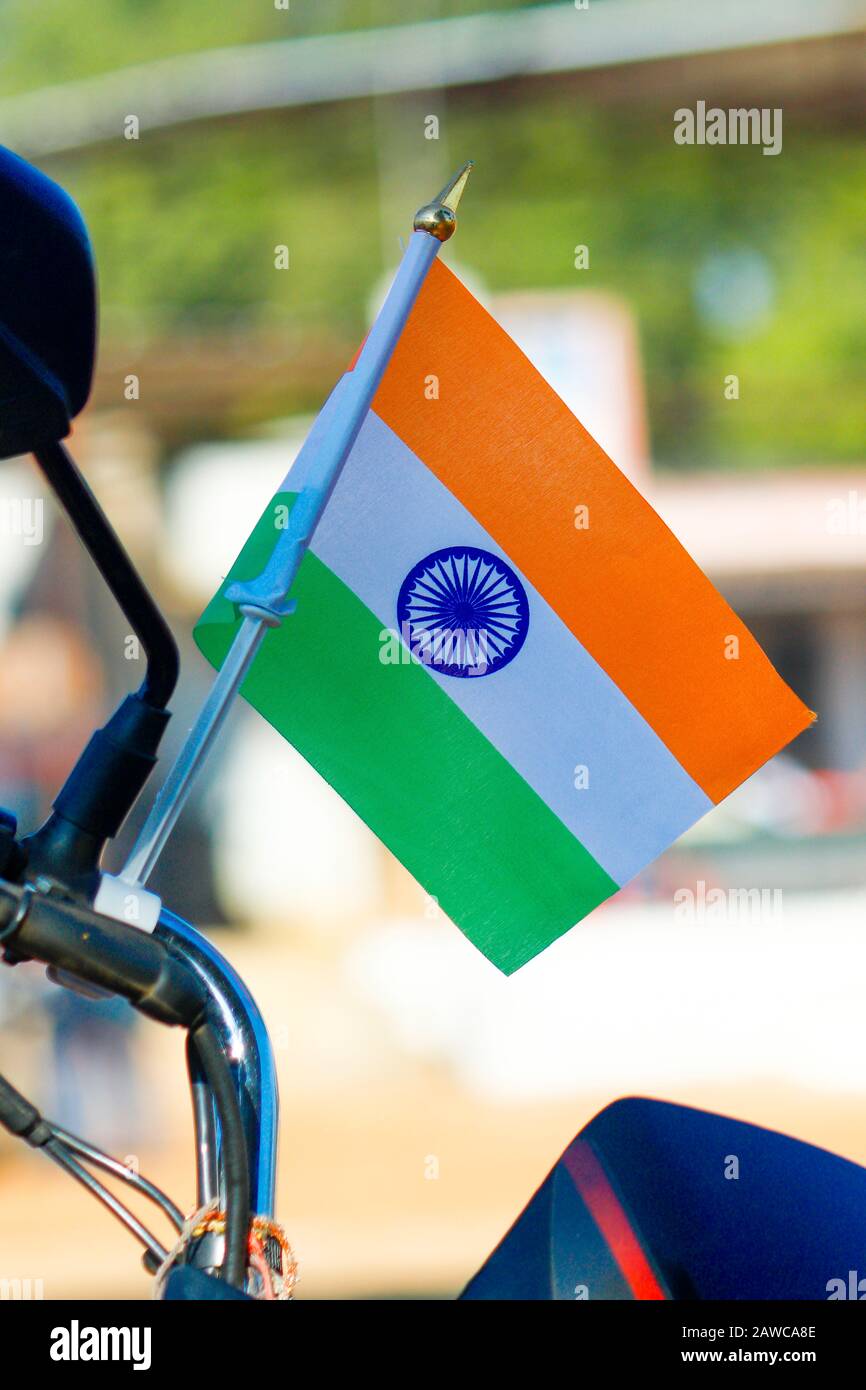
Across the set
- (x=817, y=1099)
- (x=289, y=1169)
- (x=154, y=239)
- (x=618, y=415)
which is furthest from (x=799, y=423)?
(x=289, y=1169)

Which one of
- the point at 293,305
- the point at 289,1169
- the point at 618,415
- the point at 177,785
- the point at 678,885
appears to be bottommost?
the point at 177,785

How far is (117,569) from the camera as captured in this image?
1.00 meters

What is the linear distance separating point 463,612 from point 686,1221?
1.59ft

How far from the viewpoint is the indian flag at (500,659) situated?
49.4 inches

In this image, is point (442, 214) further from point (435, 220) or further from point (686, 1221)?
point (686, 1221)

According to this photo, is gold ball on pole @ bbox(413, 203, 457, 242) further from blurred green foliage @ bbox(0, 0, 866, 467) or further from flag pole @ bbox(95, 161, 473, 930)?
blurred green foliage @ bbox(0, 0, 866, 467)

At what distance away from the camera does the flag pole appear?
982 mm

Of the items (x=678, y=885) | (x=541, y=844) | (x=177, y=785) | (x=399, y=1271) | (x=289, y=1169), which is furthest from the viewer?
(x=678, y=885)

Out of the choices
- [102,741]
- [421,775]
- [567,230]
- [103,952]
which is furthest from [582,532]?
[567,230]

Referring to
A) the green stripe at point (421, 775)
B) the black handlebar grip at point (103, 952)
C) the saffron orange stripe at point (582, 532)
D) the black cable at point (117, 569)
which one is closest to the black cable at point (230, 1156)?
the black handlebar grip at point (103, 952)

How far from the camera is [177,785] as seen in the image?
1013 mm

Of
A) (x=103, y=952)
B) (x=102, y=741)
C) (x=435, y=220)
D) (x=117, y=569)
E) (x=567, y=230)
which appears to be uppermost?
(x=567, y=230)
